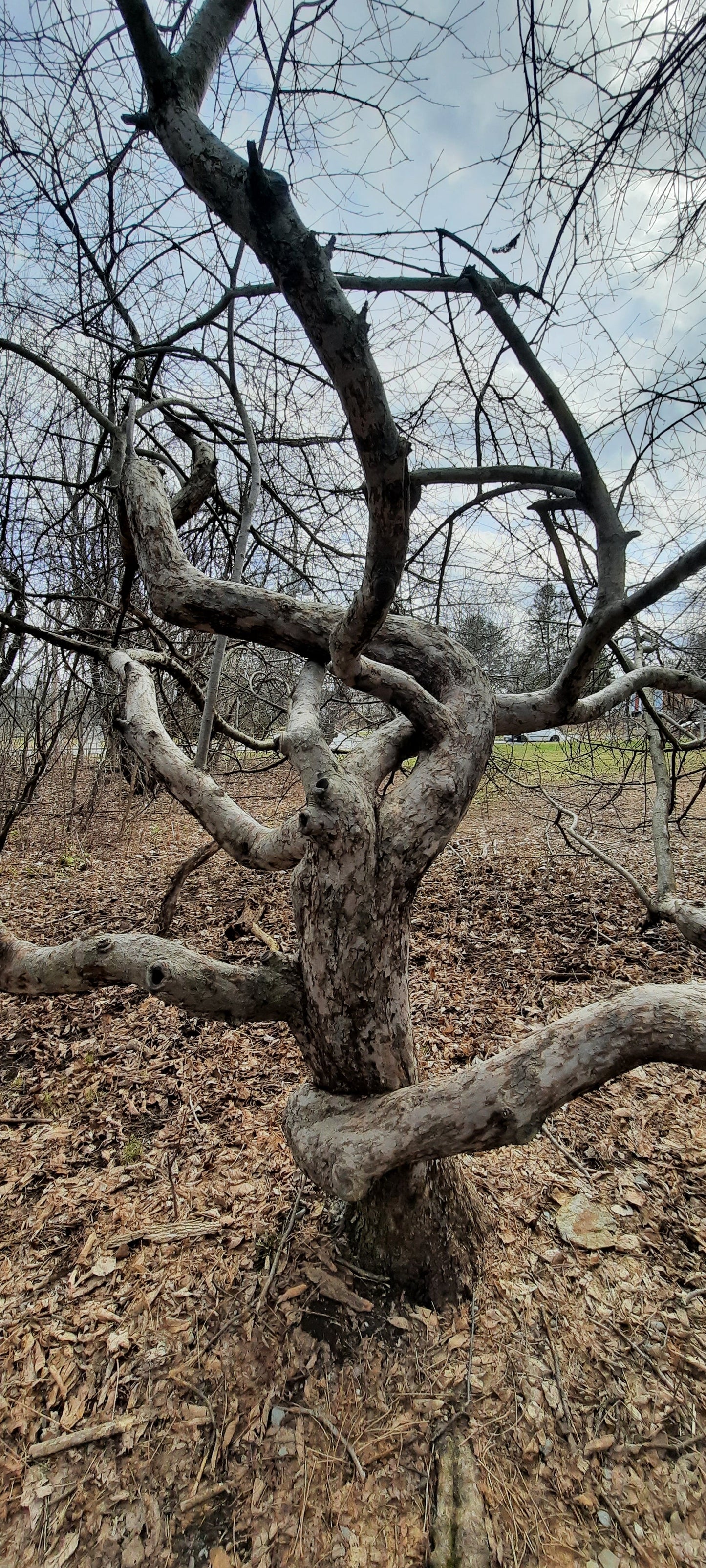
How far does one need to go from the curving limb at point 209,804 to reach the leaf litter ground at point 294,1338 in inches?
48.1

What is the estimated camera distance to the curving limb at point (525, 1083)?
48.9 inches

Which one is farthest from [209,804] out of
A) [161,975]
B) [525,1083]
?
[525,1083]

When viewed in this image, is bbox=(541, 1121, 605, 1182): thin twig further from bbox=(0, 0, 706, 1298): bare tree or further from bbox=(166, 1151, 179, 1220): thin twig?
bbox=(166, 1151, 179, 1220): thin twig

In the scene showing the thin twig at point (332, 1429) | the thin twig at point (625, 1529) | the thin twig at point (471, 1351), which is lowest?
the thin twig at point (332, 1429)

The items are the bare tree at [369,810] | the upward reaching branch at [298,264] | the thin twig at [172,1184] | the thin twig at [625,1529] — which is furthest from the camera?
the thin twig at [172,1184]

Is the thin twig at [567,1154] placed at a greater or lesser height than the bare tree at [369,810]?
lesser

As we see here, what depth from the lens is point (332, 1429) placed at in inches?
57.9

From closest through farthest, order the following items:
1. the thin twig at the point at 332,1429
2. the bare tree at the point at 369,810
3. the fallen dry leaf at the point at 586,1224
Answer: the bare tree at the point at 369,810
the thin twig at the point at 332,1429
the fallen dry leaf at the point at 586,1224

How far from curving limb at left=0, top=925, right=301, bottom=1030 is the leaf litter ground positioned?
92 cm

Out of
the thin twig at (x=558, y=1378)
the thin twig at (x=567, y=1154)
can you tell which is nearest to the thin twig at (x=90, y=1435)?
the thin twig at (x=558, y=1378)

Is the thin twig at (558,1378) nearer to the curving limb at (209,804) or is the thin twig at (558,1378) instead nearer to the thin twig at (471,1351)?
the thin twig at (471,1351)

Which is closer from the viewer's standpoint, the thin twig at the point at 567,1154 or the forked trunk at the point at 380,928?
the forked trunk at the point at 380,928

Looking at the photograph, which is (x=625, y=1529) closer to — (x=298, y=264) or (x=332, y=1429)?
(x=332, y=1429)

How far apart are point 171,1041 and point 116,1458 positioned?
175 centimetres
